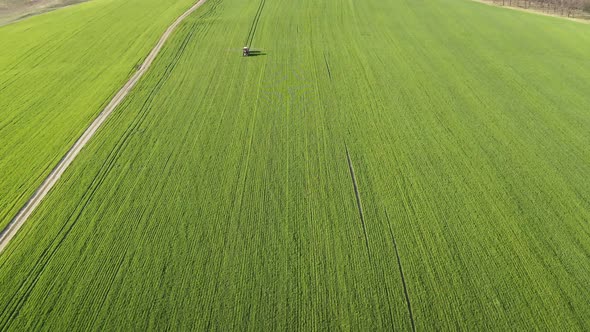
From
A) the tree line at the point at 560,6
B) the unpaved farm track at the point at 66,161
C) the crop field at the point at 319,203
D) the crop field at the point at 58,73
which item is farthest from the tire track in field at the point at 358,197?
the tree line at the point at 560,6

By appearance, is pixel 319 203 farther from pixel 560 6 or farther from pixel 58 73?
pixel 560 6

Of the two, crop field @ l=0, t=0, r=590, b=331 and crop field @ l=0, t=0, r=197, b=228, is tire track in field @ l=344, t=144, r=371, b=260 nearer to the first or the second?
crop field @ l=0, t=0, r=590, b=331

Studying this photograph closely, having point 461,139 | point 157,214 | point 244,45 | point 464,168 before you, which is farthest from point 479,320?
point 244,45

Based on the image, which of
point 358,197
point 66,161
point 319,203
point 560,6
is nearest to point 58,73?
point 66,161

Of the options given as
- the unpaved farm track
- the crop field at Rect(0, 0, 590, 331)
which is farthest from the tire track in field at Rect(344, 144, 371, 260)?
the unpaved farm track

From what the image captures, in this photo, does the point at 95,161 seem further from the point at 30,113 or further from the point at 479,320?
the point at 479,320

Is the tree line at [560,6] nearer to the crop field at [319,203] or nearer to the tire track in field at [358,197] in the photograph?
the crop field at [319,203]
